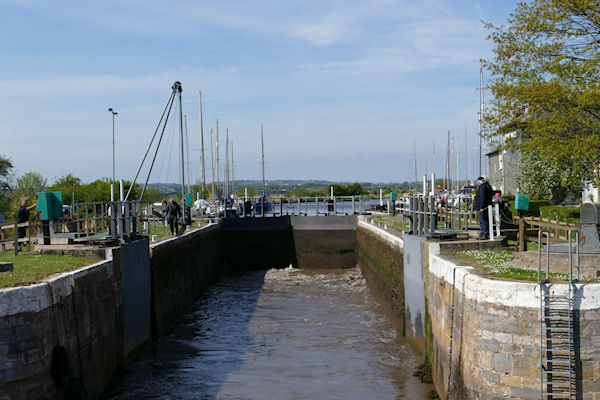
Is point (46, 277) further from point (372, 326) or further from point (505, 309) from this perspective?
point (372, 326)

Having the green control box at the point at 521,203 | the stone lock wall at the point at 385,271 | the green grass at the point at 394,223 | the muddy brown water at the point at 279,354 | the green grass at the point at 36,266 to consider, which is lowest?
the muddy brown water at the point at 279,354

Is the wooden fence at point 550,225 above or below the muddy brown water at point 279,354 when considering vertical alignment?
above

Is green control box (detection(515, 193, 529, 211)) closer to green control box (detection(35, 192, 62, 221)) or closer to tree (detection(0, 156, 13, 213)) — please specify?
green control box (detection(35, 192, 62, 221))

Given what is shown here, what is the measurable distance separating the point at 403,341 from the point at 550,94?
1014 cm

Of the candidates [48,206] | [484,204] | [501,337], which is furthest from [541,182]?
[501,337]

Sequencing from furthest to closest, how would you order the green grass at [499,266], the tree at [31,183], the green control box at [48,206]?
the tree at [31,183]
the green control box at [48,206]
the green grass at [499,266]

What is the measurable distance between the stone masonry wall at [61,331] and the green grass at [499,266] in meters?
6.96

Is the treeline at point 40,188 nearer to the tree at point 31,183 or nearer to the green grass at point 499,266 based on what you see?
the tree at point 31,183

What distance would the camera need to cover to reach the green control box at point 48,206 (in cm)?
1550

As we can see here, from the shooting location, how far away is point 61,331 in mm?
10836

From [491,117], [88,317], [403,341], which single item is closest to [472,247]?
[403,341]

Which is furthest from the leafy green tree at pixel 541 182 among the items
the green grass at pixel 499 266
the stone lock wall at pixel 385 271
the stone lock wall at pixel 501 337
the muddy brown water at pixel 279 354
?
the stone lock wall at pixel 501 337

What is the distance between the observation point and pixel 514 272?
36.0 ft

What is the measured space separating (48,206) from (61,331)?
215 inches
